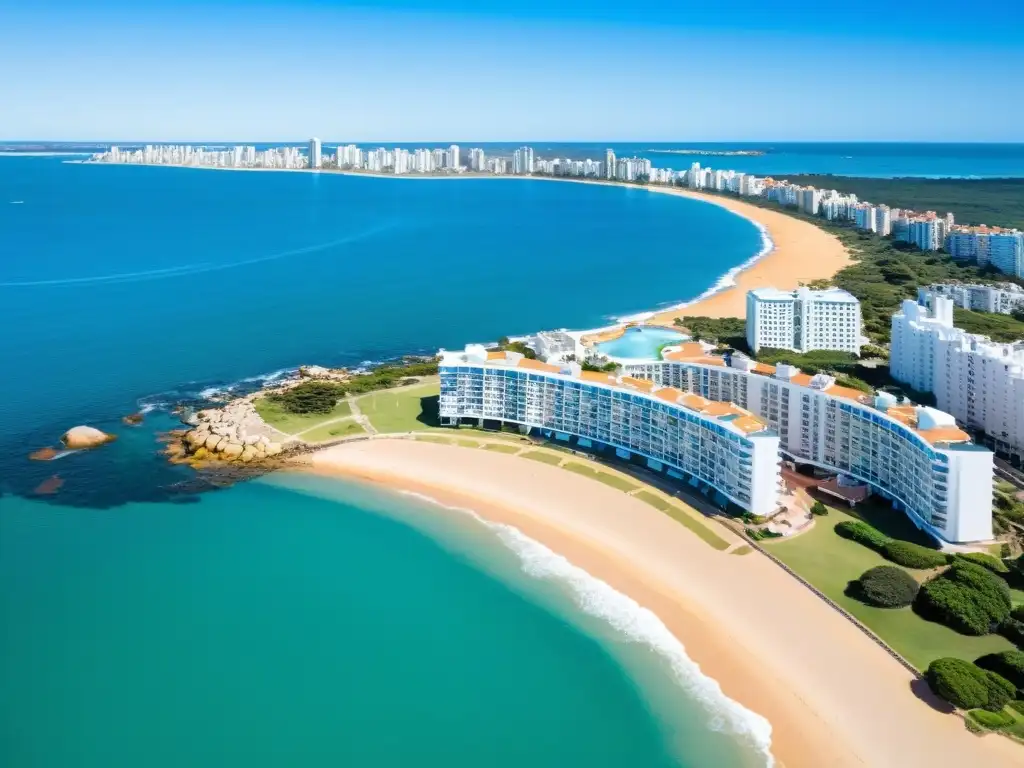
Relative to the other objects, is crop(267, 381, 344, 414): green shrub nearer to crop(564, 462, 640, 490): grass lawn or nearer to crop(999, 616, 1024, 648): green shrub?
crop(564, 462, 640, 490): grass lawn

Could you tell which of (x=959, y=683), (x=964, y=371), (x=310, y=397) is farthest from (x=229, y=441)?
(x=964, y=371)

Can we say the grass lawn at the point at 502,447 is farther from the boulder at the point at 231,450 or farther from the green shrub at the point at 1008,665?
the green shrub at the point at 1008,665

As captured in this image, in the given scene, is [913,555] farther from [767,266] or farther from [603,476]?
[767,266]

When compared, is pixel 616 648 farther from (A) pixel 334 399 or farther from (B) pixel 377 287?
(B) pixel 377 287

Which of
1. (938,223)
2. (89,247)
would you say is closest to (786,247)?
(938,223)

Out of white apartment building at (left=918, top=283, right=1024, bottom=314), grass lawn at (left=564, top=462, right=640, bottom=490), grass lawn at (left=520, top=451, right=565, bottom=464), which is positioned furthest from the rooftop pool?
white apartment building at (left=918, top=283, right=1024, bottom=314)

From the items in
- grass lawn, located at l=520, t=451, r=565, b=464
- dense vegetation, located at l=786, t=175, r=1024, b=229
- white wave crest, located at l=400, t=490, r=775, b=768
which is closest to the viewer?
white wave crest, located at l=400, t=490, r=775, b=768

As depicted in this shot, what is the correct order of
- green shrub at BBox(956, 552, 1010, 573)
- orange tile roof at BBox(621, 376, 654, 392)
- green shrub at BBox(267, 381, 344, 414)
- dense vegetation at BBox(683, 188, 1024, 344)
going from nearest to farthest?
green shrub at BBox(956, 552, 1010, 573)
orange tile roof at BBox(621, 376, 654, 392)
green shrub at BBox(267, 381, 344, 414)
dense vegetation at BBox(683, 188, 1024, 344)
